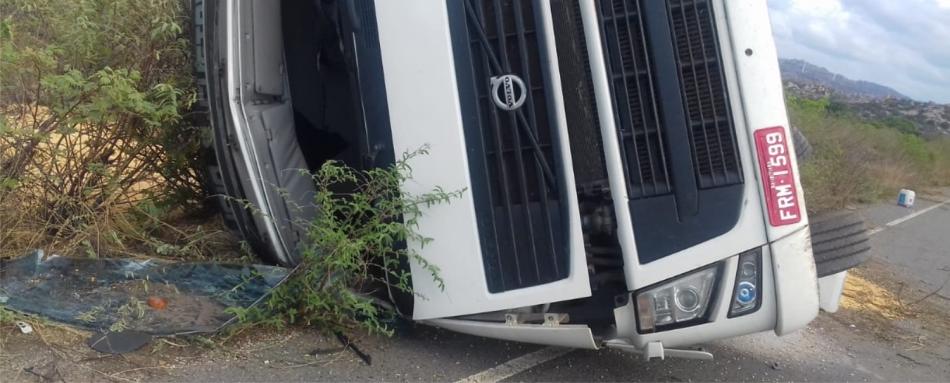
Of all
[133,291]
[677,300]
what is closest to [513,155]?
[677,300]

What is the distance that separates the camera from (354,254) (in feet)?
12.4

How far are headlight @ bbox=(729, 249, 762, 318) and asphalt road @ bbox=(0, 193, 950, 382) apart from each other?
2.67 ft

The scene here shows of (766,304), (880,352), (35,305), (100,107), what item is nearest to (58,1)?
(100,107)

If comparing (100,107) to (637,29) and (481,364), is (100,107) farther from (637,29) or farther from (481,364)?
(637,29)

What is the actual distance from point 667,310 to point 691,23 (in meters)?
1.27

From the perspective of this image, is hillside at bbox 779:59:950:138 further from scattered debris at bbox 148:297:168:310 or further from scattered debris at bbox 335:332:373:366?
scattered debris at bbox 148:297:168:310

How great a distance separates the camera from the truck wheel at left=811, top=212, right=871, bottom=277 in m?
3.88

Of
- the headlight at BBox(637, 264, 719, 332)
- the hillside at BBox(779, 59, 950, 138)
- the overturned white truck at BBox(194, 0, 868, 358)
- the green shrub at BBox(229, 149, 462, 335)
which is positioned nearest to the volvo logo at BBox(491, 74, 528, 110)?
the overturned white truck at BBox(194, 0, 868, 358)

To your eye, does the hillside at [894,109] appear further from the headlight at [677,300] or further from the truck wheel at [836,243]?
the headlight at [677,300]

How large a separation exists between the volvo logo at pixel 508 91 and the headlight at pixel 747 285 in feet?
3.86

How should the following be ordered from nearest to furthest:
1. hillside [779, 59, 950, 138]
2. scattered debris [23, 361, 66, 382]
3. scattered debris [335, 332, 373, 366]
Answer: scattered debris [23, 361, 66, 382] < scattered debris [335, 332, 373, 366] < hillside [779, 59, 950, 138]

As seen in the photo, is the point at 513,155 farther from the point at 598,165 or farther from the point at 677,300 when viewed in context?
the point at 677,300

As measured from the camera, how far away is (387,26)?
3.72 metres

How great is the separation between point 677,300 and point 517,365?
0.97 meters
